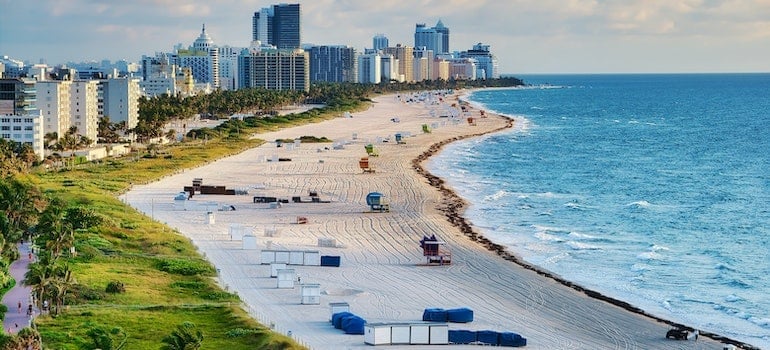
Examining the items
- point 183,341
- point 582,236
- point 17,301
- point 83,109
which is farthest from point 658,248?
point 83,109

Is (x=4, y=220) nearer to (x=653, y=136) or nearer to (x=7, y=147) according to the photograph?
(x=7, y=147)

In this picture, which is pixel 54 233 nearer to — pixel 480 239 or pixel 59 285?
pixel 59 285

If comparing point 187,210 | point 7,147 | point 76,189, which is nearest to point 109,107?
point 7,147

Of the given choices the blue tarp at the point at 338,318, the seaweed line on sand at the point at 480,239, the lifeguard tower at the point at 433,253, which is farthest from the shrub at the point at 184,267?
the seaweed line on sand at the point at 480,239

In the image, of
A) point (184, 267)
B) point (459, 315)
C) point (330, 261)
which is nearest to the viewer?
point (459, 315)

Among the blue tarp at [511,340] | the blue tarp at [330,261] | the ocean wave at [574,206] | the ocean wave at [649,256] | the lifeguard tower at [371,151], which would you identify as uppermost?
the lifeguard tower at [371,151]

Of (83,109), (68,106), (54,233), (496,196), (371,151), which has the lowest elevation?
(496,196)

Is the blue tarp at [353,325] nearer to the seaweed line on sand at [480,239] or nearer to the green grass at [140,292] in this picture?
the green grass at [140,292]
